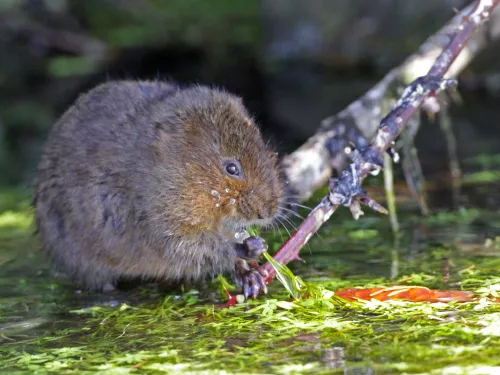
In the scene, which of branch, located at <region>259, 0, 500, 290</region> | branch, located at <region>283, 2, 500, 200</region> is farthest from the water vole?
branch, located at <region>283, 2, 500, 200</region>

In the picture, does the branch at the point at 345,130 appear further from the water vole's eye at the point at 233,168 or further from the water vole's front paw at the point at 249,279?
the water vole's front paw at the point at 249,279

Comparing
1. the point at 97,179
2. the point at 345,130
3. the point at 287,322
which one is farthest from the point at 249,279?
the point at 345,130

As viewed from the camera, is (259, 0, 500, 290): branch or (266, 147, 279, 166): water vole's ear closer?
(259, 0, 500, 290): branch

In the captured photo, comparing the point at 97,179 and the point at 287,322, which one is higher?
the point at 97,179

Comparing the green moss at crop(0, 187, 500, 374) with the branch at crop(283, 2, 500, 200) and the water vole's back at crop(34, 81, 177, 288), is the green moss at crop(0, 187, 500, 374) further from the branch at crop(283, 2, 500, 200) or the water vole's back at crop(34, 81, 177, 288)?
the branch at crop(283, 2, 500, 200)

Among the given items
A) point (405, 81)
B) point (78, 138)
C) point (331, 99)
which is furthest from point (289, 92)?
point (78, 138)

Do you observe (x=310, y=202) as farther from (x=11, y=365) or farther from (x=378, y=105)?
(x=11, y=365)

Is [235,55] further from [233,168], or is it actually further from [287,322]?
[287,322]
